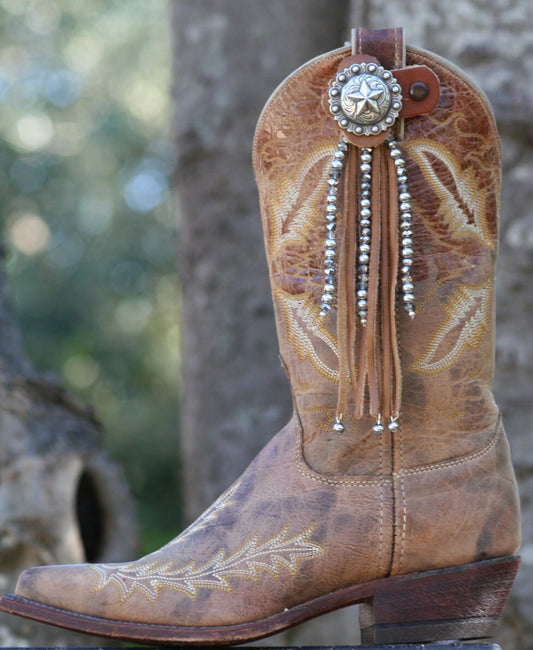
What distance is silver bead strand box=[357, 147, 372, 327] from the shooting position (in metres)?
1.49

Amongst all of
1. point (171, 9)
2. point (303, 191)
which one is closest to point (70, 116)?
point (171, 9)

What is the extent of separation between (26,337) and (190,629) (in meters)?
8.13

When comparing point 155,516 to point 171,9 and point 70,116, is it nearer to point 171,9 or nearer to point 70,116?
point 70,116

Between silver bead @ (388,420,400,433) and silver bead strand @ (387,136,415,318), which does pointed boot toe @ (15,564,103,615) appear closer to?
silver bead @ (388,420,400,433)

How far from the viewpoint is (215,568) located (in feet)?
4.95

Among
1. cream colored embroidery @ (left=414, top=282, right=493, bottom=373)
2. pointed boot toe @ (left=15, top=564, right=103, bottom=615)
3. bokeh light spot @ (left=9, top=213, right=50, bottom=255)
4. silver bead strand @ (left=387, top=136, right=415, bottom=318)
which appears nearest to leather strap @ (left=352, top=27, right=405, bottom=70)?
silver bead strand @ (left=387, top=136, right=415, bottom=318)

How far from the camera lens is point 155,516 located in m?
8.37

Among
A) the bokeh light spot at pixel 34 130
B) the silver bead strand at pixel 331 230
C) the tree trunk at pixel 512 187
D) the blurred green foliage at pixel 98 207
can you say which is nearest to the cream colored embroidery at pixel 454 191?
the silver bead strand at pixel 331 230

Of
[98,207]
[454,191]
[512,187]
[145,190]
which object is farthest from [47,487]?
[145,190]

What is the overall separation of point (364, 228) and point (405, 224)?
6cm

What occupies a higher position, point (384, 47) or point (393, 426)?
point (384, 47)

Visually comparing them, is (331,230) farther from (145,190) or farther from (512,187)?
(145,190)

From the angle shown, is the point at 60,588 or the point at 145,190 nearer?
the point at 60,588

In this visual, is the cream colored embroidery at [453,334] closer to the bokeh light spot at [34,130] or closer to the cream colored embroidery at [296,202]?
the cream colored embroidery at [296,202]
